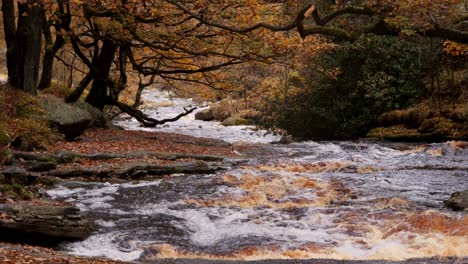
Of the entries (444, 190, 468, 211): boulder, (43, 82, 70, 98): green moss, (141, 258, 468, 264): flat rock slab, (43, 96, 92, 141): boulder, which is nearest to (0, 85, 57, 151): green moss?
(43, 96, 92, 141): boulder

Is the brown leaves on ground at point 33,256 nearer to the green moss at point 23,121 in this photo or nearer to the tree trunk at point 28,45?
the green moss at point 23,121

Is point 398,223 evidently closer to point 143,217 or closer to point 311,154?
point 143,217

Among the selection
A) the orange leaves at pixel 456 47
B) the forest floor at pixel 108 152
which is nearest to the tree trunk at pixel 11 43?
the forest floor at pixel 108 152

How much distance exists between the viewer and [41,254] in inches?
275

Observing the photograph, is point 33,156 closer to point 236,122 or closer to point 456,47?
point 456,47

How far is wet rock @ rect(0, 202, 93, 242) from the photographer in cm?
779

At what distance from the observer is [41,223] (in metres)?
8.02

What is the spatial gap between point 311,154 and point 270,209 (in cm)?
804

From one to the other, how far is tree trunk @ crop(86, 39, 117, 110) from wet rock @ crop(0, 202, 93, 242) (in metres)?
13.5

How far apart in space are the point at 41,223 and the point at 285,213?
14.3 feet

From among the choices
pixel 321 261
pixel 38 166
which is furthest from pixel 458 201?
pixel 38 166

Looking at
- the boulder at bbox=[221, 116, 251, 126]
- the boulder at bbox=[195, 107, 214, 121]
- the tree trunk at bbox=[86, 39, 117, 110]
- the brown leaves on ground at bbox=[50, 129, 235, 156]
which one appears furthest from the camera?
the boulder at bbox=[195, 107, 214, 121]

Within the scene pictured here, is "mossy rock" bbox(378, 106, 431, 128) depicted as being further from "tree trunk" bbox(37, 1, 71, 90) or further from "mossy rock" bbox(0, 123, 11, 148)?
"mossy rock" bbox(0, 123, 11, 148)

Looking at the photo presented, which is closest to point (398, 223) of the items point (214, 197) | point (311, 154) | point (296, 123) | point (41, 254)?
point (214, 197)
